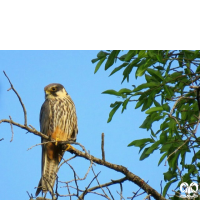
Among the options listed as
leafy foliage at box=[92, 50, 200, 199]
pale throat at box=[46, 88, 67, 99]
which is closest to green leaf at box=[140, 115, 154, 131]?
leafy foliage at box=[92, 50, 200, 199]

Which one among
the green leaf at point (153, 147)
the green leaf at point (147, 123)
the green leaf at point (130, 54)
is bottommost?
the green leaf at point (153, 147)

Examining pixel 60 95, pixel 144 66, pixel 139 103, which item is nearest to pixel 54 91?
pixel 60 95

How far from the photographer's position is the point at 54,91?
15.8 feet

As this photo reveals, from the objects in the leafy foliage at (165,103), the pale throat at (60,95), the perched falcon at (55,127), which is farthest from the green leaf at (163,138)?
the pale throat at (60,95)

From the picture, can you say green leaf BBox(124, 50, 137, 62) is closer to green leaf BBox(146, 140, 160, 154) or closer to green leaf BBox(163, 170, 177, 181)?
green leaf BBox(146, 140, 160, 154)

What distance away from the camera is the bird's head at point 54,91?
478cm

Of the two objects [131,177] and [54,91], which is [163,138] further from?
[54,91]

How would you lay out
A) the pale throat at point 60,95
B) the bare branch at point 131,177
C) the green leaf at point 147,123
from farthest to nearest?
the pale throat at point 60,95, the green leaf at point 147,123, the bare branch at point 131,177

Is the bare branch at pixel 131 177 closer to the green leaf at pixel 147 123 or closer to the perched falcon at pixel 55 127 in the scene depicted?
the green leaf at pixel 147 123

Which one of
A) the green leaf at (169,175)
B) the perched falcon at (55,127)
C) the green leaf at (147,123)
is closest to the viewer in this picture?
the green leaf at (169,175)

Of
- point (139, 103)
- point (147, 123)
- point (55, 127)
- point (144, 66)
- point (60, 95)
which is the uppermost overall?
point (60, 95)
